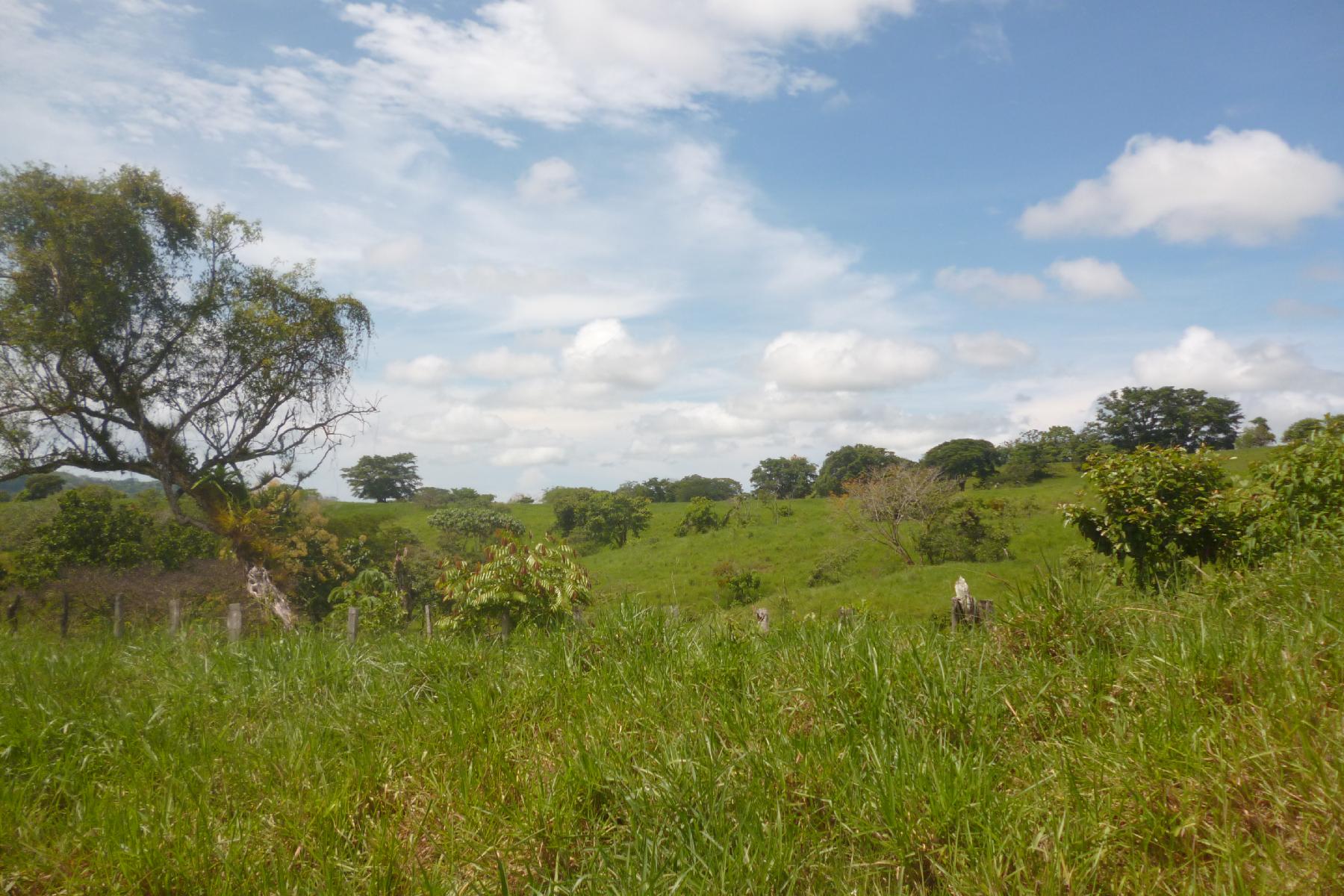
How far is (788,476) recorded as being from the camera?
7138cm

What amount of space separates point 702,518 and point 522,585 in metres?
35.9

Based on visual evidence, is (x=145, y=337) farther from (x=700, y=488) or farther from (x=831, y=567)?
(x=700, y=488)

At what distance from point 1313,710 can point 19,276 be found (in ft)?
87.0

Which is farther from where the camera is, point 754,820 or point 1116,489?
point 1116,489

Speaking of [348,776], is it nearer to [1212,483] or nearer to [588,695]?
[588,695]

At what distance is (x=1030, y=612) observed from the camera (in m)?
4.41

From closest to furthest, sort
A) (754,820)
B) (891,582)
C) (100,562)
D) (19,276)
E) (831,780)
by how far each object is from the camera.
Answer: (754,820)
(831,780)
(19,276)
(100,562)
(891,582)

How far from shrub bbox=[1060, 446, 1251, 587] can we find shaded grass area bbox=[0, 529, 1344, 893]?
771cm

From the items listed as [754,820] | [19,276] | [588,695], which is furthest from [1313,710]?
[19,276]

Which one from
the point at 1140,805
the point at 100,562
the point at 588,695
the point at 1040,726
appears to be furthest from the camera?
the point at 100,562

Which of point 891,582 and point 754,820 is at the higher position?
point 754,820

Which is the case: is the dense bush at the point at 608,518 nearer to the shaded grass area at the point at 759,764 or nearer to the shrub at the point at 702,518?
the shrub at the point at 702,518

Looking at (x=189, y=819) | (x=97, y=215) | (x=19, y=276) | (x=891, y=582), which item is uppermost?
(x=97, y=215)

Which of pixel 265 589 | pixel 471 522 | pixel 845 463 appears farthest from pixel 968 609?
pixel 845 463
